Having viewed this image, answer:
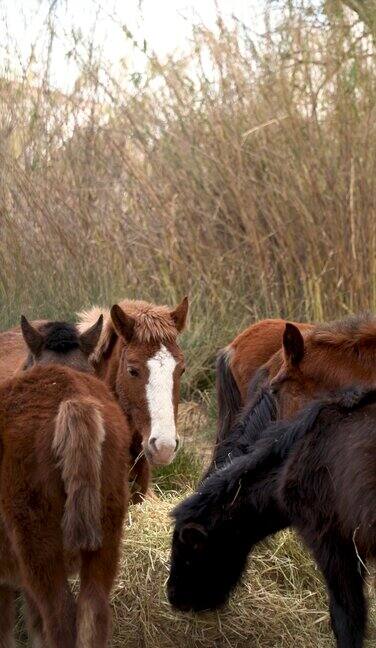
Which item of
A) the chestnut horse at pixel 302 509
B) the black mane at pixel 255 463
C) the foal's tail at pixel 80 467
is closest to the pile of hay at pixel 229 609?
the chestnut horse at pixel 302 509

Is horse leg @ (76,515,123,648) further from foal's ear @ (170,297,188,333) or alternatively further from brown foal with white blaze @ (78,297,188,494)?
foal's ear @ (170,297,188,333)

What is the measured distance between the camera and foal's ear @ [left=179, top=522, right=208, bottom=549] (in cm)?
502

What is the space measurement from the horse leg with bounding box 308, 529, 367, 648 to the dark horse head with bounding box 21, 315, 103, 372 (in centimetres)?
186

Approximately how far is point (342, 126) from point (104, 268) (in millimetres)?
2381

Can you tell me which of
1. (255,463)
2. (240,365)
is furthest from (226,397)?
(255,463)

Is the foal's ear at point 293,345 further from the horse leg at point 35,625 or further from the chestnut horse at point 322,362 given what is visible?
the horse leg at point 35,625

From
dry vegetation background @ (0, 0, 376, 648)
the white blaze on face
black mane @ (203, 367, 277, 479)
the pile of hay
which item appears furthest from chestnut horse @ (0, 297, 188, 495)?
dry vegetation background @ (0, 0, 376, 648)

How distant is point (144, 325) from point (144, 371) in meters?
0.29

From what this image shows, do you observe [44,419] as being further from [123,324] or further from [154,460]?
[123,324]

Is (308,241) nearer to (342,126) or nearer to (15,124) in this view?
(342,126)

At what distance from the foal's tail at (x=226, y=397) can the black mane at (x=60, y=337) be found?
4.28 ft

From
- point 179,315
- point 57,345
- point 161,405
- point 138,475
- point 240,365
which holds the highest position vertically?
point 57,345

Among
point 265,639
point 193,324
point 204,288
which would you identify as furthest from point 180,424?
point 265,639

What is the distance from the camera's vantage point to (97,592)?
445 cm
